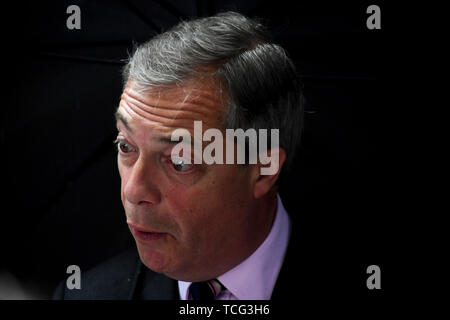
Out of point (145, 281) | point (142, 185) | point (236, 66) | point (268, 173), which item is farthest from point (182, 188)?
point (145, 281)

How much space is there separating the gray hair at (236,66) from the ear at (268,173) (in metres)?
A: 0.05

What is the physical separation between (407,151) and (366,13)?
2.21ft

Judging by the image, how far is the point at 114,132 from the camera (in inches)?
105

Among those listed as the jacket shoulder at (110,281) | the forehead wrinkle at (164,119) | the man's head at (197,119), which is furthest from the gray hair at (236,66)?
the jacket shoulder at (110,281)

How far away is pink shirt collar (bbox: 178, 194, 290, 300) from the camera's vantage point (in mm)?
2334

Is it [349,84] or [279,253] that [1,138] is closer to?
[279,253]

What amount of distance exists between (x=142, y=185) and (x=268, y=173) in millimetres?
534

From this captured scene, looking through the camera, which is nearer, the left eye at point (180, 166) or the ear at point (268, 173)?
the left eye at point (180, 166)

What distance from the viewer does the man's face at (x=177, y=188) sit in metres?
1.97

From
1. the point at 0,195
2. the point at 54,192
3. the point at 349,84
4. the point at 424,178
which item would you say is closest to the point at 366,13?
the point at 349,84

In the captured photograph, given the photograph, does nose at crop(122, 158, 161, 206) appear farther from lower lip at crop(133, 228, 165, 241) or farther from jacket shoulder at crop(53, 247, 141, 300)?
jacket shoulder at crop(53, 247, 141, 300)

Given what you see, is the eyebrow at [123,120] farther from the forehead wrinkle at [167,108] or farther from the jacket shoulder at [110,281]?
the jacket shoulder at [110,281]

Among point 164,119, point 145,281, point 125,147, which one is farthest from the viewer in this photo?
point 145,281

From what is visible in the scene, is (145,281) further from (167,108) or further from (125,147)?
(167,108)
